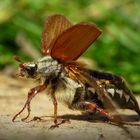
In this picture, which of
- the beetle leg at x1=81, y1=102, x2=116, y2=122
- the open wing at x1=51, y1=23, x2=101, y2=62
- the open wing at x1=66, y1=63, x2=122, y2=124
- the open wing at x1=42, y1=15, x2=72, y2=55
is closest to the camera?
the open wing at x1=51, y1=23, x2=101, y2=62

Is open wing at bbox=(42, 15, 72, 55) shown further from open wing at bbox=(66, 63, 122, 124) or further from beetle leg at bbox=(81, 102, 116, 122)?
beetle leg at bbox=(81, 102, 116, 122)

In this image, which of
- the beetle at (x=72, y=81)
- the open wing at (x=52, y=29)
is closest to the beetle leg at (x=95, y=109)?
the beetle at (x=72, y=81)

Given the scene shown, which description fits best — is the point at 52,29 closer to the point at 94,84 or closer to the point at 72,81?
the point at 72,81

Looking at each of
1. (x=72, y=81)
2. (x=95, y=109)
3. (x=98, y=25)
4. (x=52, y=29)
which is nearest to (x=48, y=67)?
(x=72, y=81)

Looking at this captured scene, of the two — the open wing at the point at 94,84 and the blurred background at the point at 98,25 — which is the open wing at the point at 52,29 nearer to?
the open wing at the point at 94,84

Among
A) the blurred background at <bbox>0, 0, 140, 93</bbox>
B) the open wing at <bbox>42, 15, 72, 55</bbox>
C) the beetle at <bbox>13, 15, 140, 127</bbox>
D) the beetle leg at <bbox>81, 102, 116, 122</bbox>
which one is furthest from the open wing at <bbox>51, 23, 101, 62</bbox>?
the blurred background at <bbox>0, 0, 140, 93</bbox>

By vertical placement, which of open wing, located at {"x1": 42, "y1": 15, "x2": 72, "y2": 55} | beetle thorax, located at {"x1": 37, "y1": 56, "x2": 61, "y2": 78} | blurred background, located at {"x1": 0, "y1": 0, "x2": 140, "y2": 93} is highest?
blurred background, located at {"x1": 0, "y1": 0, "x2": 140, "y2": 93}

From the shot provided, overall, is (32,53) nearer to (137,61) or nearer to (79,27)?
(137,61)

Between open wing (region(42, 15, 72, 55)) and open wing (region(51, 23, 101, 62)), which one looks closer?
open wing (region(51, 23, 101, 62))
